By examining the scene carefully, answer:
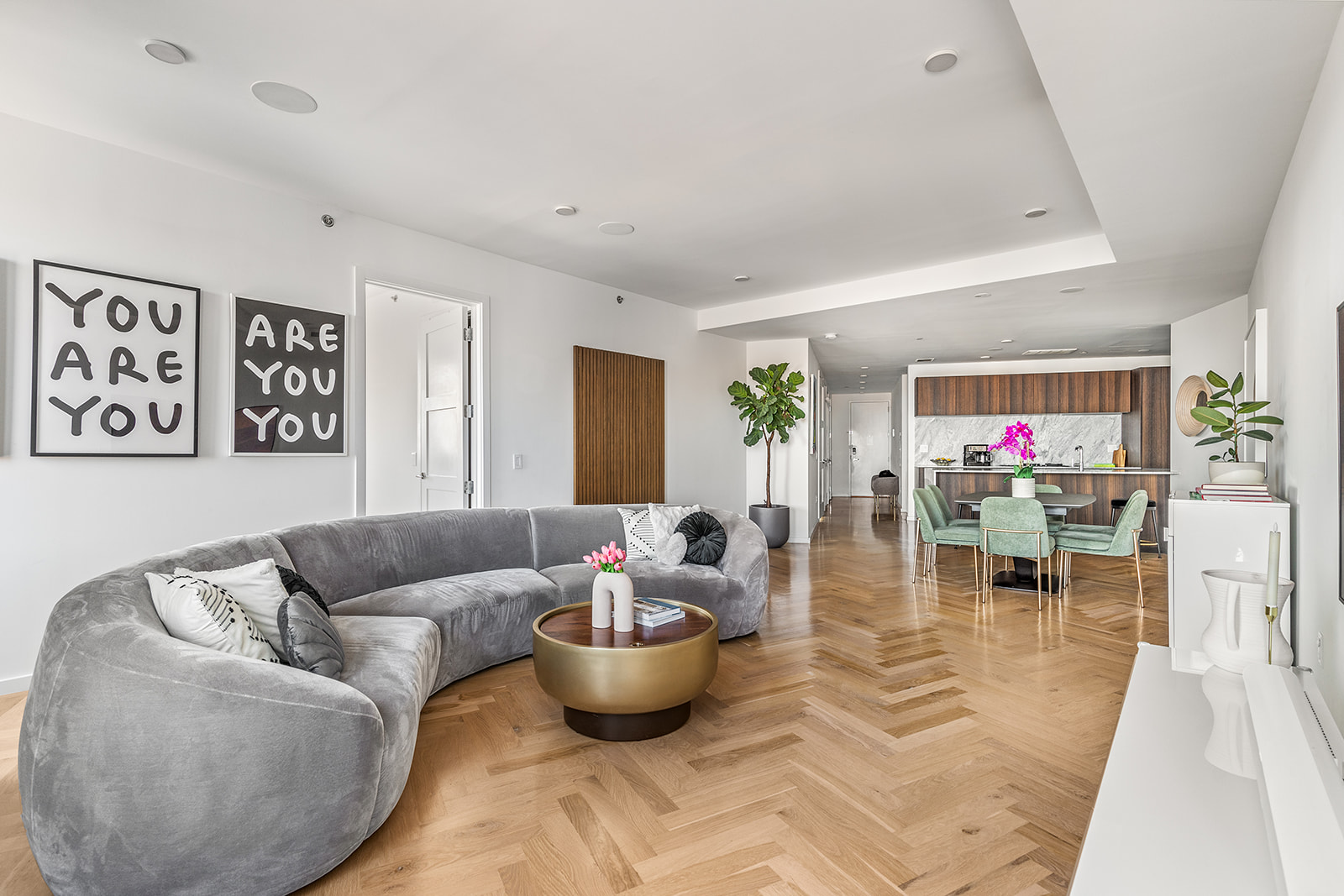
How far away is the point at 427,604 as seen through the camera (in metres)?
3.33

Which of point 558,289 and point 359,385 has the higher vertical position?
point 558,289

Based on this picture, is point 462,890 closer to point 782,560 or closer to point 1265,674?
point 1265,674

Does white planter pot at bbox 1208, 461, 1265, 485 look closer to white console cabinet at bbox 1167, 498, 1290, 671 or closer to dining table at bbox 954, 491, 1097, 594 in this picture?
white console cabinet at bbox 1167, 498, 1290, 671

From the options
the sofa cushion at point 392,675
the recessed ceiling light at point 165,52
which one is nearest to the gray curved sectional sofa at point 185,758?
the sofa cushion at point 392,675

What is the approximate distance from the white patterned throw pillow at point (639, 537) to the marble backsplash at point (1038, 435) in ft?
21.1

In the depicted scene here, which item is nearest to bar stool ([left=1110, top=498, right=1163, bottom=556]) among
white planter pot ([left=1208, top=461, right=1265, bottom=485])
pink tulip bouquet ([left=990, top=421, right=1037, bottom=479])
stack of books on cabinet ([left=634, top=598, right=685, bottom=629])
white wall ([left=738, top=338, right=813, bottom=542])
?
pink tulip bouquet ([left=990, top=421, right=1037, bottom=479])

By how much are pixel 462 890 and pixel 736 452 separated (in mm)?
6442

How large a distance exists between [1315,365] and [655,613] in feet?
8.82

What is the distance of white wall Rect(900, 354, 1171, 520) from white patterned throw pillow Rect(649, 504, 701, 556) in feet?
19.9

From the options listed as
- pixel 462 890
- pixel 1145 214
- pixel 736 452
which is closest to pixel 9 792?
pixel 462 890

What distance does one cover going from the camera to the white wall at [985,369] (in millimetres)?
9477

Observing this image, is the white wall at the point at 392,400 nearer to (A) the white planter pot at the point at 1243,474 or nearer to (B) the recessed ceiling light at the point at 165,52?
(B) the recessed ceiling light at the point at 165,52

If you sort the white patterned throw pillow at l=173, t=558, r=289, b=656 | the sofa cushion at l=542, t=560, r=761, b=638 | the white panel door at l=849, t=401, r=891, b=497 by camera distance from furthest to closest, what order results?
the white panel door at l=849, t=401, r=891, b=497
the sofa cushion at l=542, t=560, r=761, b=638
the white patterned throw pillow at l=173, t=558, r=289, b=656

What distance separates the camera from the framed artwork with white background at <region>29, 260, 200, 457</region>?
3143 millimetres
